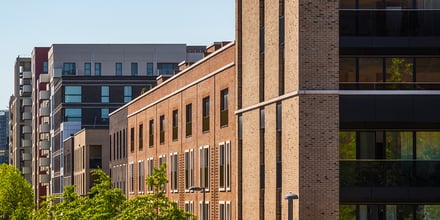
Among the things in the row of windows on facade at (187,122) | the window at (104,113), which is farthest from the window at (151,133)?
the window at (104,113)

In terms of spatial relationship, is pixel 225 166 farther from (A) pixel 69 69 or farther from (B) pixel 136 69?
(A) pixel 69 69

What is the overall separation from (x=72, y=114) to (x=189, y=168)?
84725 millimetres

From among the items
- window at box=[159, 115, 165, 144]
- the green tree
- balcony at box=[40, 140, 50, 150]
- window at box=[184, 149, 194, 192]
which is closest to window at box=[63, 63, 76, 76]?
balcony at box=[40, 140, 50, 150]

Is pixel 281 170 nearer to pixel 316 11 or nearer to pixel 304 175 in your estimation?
pixel 304 175

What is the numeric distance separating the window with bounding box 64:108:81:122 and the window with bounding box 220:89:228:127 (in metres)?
94.5

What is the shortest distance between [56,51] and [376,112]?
124m

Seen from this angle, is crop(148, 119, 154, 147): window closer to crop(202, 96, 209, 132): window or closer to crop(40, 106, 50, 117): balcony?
crop(202, 96, 209, 132): window

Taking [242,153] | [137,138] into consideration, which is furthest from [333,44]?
[137,138]

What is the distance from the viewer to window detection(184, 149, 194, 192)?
7756 cm

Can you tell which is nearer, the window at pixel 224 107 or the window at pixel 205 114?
the window at pixel 224 107

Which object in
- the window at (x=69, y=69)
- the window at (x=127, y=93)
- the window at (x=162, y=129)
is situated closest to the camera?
the window at (x=162, y=129)

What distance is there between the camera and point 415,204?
2037 inches

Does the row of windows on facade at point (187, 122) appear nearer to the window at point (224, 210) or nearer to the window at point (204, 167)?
the window at point (204, 167)

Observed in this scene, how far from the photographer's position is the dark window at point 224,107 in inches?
2643
